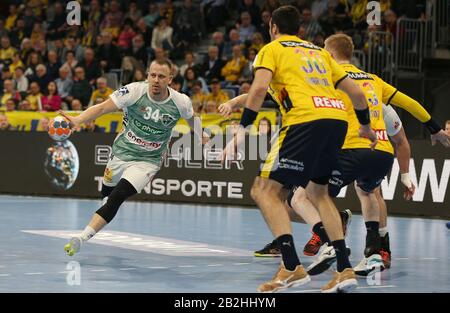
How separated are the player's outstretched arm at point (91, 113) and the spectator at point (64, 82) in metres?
13.4

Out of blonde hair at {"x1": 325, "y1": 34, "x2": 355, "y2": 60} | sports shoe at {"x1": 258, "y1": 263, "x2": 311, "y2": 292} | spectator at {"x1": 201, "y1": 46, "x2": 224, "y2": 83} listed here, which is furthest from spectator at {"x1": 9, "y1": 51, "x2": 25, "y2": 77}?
sports shoe at {"x1": 258, "y1": 263, "x2": 311, "y2": 292}

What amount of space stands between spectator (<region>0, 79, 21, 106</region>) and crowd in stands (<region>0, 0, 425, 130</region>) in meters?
0.02

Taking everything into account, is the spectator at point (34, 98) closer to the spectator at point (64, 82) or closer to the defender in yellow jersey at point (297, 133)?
the spectator at point (64, 82)

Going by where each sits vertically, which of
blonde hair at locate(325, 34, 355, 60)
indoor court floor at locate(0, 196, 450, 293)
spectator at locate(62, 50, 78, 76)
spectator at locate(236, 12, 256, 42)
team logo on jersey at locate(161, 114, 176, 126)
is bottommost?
indoor court floor at locate(0, 196, 450, 293)

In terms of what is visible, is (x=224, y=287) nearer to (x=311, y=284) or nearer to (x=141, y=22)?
(x=311, y=284)

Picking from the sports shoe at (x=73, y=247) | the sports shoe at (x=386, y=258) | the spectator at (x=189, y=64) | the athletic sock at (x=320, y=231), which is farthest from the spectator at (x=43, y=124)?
the athletic sock at (x=320, y=231)

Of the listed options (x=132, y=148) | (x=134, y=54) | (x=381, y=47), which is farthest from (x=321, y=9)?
→ (x=132, y=148)

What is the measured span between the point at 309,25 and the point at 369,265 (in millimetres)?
12764

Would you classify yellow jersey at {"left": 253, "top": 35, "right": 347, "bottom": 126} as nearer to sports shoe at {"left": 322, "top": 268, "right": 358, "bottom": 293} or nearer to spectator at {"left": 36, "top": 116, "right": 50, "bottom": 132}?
sports shoe at {"left": 322, "top": 268, "right": 358, "bottom": 293}

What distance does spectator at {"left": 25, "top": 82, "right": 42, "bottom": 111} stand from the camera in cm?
2272

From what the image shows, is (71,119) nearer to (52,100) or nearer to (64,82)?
(52,100)

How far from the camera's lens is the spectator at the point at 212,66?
73.2 feet

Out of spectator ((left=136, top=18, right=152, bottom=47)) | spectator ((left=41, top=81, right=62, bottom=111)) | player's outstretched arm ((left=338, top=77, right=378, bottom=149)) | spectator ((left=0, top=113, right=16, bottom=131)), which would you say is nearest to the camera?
player's outstretched arm ((left=338, top=77, right=378, bottom=149))

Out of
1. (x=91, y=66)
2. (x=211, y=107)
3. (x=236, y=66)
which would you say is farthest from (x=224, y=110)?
(x=91, y=66)
